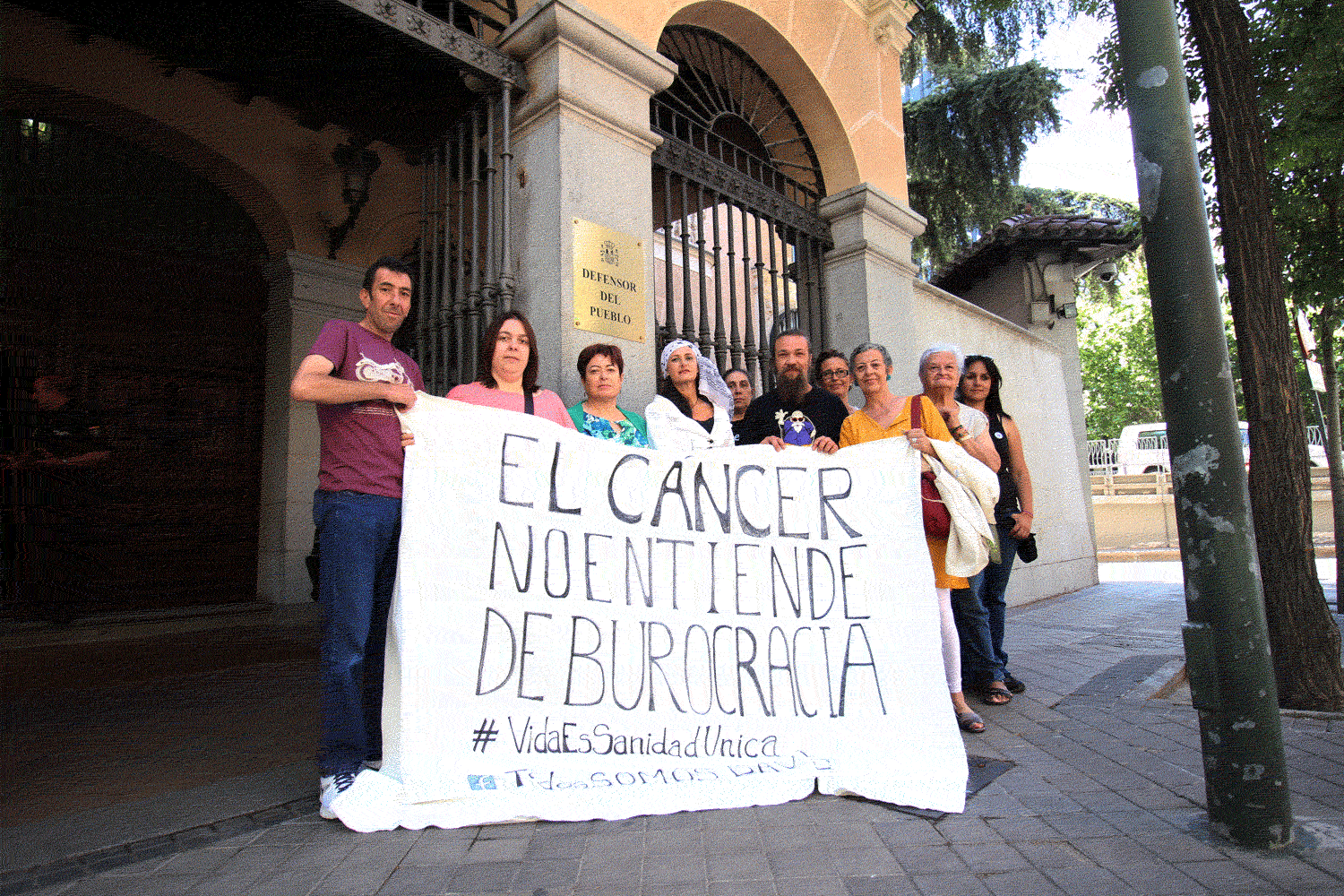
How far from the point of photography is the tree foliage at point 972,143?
12.9 m

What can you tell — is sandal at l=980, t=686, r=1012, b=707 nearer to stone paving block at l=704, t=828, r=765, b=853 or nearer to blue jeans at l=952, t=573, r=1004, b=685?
blue jeans at l=952, t=573, r=1004, b=685

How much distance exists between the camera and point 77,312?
7680mm

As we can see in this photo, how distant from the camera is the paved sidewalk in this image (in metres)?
2.11

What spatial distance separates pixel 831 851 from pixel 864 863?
112 mm

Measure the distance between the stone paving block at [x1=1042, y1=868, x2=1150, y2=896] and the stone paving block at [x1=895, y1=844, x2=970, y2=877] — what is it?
0.80 feet

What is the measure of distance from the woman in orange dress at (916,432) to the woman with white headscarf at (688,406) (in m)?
0.66

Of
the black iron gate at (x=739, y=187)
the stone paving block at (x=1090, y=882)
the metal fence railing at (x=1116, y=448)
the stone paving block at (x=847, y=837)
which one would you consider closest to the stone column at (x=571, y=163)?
the black iron gate at (x=739, y=187)

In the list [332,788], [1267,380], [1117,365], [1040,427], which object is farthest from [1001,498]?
[1117,365]

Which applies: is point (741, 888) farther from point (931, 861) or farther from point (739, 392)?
point (739, 392)

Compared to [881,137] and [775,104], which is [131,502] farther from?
[881,137]

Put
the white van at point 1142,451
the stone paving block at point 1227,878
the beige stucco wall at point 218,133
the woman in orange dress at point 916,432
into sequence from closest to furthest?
the stone paving block at point 1227,878
the woman in orange dress at point 916,432
the beige stucco wall at point 218,133
the white van at point 1142,451

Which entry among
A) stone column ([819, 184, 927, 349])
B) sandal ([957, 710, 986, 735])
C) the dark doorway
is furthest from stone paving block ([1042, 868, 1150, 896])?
the dark doorway

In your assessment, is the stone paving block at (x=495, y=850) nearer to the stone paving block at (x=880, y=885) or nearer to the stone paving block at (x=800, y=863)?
the stone paving block at (x=800, y=863)

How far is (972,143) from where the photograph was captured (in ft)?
43.5
